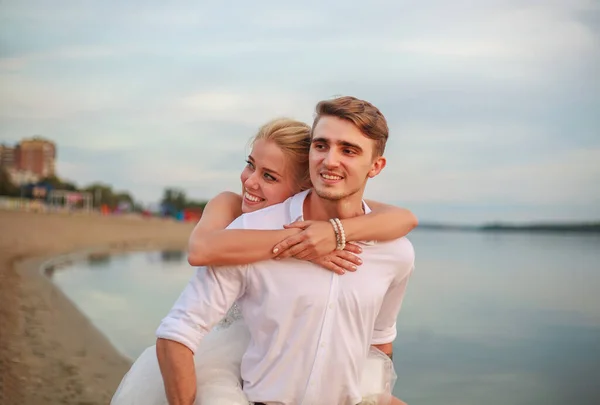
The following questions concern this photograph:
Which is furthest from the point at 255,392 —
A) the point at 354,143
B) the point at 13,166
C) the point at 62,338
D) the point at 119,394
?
the point at 13,166

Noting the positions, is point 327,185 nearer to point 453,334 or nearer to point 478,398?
point 478,398

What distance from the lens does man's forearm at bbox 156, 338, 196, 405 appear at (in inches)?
114

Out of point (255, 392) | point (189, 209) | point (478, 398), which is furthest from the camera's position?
point (189, 209)

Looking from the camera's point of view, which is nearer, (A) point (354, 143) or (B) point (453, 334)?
(A) point (354, 143)

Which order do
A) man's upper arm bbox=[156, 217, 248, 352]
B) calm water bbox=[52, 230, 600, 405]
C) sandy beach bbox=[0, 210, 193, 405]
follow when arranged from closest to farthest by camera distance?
1. man's upper arm bbox=[156, 217, 248, 352]
2. sandy beach bbox=[0, 210, 193, 405]
3. calm water bbox=[52, 230, 600, 405]

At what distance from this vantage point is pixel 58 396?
6.84 m

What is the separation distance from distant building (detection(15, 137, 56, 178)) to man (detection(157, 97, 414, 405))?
127m

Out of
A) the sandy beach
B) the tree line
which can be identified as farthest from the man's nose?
the tree line

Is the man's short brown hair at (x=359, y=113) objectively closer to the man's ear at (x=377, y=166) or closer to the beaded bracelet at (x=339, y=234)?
the man's ear at (x=377, y=166)

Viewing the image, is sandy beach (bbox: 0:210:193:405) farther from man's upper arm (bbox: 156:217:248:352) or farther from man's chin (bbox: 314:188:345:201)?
man's chin (bbox: 314:188:345:201)

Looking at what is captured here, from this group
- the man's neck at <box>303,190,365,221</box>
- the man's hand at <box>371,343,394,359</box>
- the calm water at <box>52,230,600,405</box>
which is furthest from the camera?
the calm water at <box>52,230,600,405</box>

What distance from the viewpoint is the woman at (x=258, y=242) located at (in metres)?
2.95

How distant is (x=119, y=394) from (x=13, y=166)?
423ft

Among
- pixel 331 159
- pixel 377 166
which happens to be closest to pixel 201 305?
pixel 331 159
